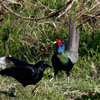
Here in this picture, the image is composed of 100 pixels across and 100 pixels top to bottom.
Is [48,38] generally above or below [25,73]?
above

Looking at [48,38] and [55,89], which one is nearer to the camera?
[55,89]

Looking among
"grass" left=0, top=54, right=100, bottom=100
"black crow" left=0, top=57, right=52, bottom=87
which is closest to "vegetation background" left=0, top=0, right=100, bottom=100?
"grass" left=0, top=54, right=100, bottom=100

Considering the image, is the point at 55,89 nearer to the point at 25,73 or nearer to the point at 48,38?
the point at 25,73

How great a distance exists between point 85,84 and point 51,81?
0.75 metres

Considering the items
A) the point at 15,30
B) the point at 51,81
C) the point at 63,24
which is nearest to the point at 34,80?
the point at 51,81

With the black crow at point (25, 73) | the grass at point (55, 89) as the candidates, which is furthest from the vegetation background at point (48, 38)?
the black crow at point (25, 73)

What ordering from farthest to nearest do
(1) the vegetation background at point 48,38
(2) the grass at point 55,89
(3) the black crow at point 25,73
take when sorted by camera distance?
(1) the vegetation background at point 48,38 < (3) the black crow at point 25,73 < (2) the grass at point 55,89

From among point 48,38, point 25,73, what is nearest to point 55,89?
point 25,73

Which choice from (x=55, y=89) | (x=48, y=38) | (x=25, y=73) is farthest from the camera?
(x=48, y=38)

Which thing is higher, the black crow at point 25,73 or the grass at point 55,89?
the black crow at point 25,73

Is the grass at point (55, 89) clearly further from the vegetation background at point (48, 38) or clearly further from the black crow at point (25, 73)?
the black crow at point (25, 73)

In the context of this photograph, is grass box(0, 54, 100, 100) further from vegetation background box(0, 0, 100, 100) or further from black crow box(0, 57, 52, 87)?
black crow box(0, 57, 52, 87)

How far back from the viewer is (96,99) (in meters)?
3.33

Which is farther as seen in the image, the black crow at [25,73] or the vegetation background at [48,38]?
the vegetation background at [48,38]
